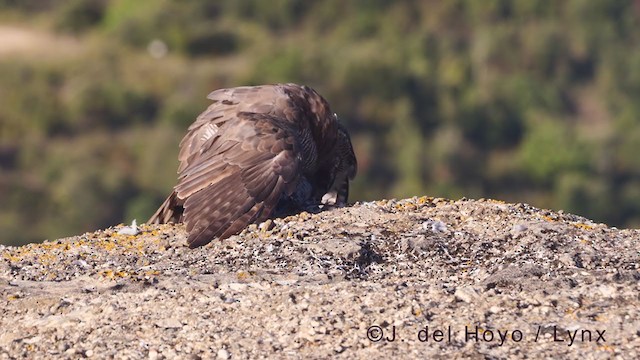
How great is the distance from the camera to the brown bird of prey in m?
12.3

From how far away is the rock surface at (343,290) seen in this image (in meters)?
9.47

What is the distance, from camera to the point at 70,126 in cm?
6788

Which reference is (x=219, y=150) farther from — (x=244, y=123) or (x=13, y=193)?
(x=13, y=193)

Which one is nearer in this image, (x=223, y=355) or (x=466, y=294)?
(x=223, y=355)

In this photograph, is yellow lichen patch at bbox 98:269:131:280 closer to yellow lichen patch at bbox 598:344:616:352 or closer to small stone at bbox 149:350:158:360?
small stone at bbox 149:350:158:360

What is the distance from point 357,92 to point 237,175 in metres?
61.4

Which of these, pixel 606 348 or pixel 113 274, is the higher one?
pixel 113 274

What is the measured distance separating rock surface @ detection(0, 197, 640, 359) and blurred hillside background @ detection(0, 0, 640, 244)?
130 ft

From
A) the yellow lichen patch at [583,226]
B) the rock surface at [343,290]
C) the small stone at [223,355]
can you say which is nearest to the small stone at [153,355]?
the rock surface at [343,290]

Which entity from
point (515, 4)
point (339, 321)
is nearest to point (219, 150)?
point (339, 321)

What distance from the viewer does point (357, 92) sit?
7388 cm

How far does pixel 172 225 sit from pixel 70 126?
56267 millimetres

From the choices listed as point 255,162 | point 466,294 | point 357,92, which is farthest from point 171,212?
point 357,92

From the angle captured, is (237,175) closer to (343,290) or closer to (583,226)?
(343,290)
